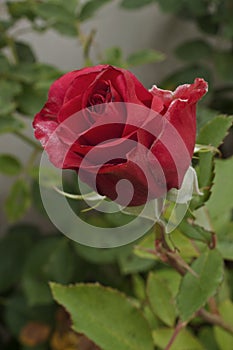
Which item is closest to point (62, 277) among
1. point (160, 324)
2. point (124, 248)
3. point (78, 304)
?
point (124, 248)

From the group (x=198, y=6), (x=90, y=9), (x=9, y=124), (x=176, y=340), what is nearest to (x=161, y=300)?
(x=176, y=340)

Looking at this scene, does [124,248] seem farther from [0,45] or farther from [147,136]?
[147,136]

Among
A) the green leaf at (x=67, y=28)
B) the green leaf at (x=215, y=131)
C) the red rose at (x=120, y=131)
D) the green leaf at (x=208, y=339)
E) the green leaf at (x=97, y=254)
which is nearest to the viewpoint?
the red rose at (x=120, y=131)

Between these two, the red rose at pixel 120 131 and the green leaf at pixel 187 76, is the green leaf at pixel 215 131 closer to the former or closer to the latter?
the red rose at pixel 120 131

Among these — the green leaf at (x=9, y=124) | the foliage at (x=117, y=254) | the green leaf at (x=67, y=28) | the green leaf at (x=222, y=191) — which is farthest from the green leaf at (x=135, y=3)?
the green leaf at (x=222, y=191)

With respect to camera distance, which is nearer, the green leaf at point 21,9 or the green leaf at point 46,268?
the green leaf at point 21,9

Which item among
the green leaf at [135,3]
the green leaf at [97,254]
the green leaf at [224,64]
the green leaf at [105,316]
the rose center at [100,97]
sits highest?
the rose center at [100,97]
